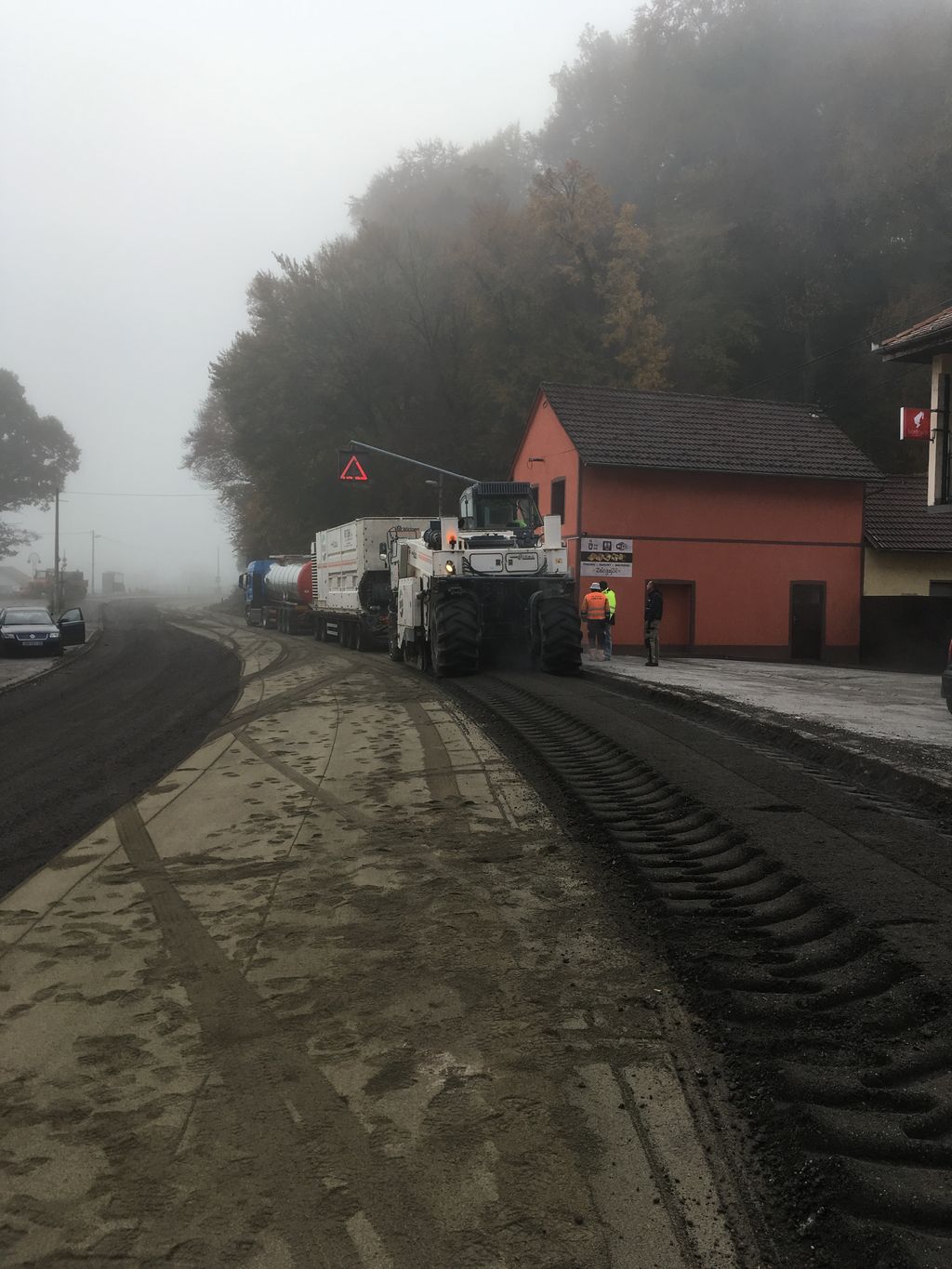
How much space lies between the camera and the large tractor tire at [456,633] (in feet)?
A: 60.9

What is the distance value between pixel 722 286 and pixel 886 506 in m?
17.9

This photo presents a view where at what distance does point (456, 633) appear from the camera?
18.6 metres

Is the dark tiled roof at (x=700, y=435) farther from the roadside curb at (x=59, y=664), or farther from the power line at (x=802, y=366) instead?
the power line at (x=802, y=366)

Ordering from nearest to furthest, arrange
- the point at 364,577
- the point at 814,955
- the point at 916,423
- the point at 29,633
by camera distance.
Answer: the point at 814,955 < the point at 916,423 < the point at 29,633 < the point at 364,577

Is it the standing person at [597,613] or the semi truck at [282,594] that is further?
the semi truck at [282,594]

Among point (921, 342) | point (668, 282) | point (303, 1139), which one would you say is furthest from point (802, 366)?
point (303, 1139)

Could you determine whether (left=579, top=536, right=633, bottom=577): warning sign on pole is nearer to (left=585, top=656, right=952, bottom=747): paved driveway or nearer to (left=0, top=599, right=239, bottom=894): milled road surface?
(left=585, top=656, right=952, bottom=747): paved driveway

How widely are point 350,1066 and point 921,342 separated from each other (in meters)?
17.9

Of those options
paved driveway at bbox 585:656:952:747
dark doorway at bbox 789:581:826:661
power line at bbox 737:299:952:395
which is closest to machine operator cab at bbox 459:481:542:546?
paved driveway at bbox 585:656:952:747

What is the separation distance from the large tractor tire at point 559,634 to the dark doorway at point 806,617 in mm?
13973

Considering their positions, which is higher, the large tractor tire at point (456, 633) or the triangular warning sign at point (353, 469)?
the triangular warning sign at point (353, 469)

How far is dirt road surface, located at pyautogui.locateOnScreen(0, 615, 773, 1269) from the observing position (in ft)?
10.2

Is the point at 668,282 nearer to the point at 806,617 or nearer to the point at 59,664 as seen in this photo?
the point at 806,617

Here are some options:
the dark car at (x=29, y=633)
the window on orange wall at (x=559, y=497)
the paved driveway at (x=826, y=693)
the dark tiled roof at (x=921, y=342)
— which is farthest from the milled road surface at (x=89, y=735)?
the dark tiled roof at (x=921, y=342)
